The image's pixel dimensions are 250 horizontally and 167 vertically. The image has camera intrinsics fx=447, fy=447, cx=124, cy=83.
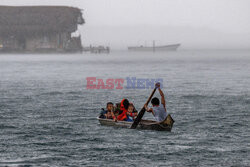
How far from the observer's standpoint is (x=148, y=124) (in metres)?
19.9

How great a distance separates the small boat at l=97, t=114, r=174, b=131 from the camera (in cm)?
1929

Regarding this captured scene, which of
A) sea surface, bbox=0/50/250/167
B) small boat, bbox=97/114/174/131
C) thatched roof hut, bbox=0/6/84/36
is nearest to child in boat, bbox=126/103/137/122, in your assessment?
small boat, bbox=97/114/174/131

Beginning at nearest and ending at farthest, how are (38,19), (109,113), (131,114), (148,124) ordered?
(148,124) → (131,114) → (109,113) → (38,19)

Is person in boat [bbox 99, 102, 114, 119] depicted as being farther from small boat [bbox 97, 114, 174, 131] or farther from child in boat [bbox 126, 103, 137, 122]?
child in boat [bbox 126, 103, 137, 122]

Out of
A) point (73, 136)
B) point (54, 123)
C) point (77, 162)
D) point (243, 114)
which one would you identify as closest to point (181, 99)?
point (243, 114)

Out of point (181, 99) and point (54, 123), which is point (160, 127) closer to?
point (54, 123)

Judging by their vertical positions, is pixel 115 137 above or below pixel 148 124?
below

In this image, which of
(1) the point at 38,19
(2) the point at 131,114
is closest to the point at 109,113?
(2) the point at 131,114

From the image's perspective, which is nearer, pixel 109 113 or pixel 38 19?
pixel 109 113

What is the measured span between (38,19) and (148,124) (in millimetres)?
149420

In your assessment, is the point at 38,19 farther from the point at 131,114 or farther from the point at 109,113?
the point at 131,114

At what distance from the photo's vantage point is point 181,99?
32812mm

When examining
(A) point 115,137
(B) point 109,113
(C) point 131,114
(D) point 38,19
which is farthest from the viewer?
(D) point 38,19

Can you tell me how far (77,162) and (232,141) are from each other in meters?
6.74
